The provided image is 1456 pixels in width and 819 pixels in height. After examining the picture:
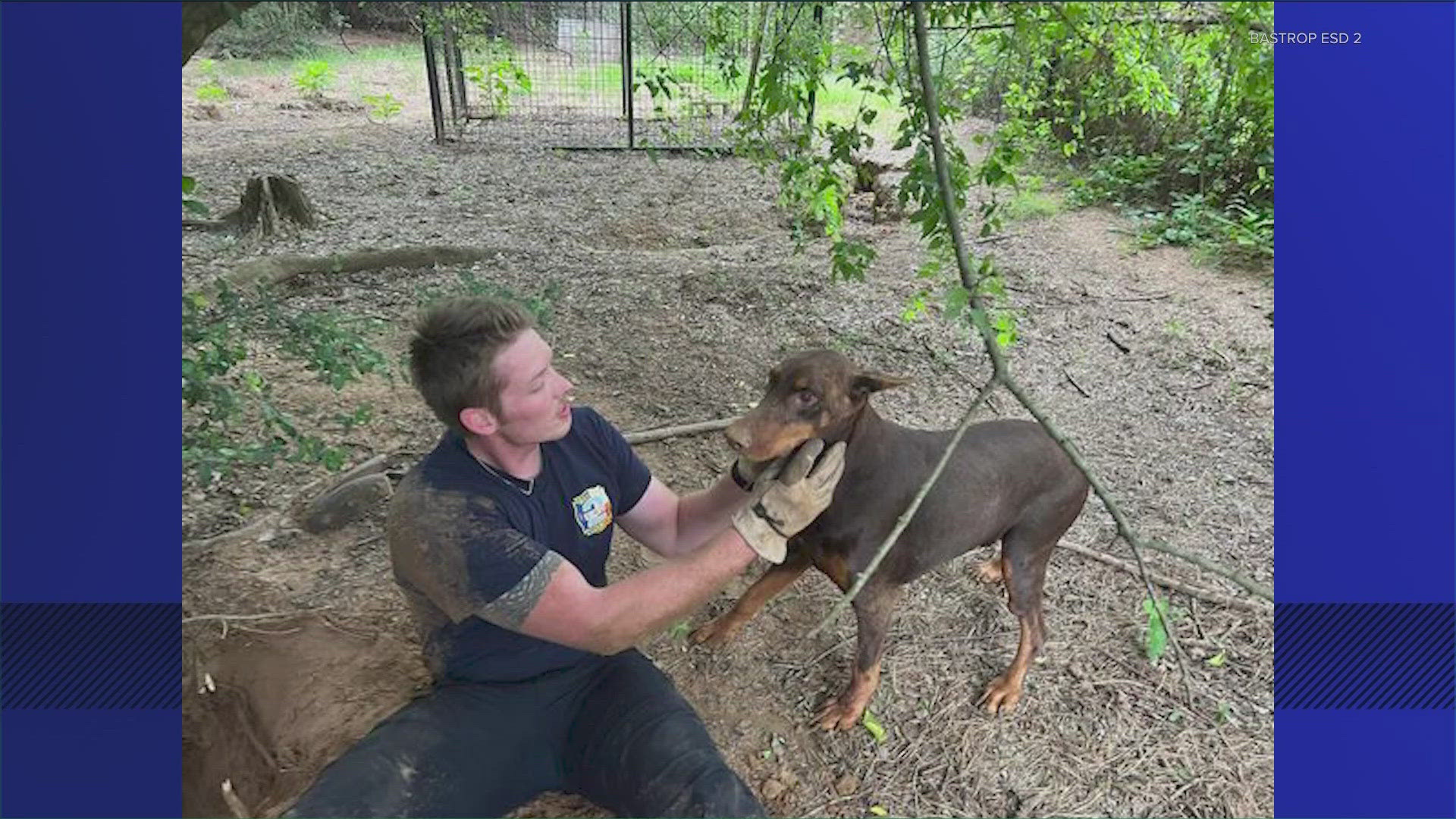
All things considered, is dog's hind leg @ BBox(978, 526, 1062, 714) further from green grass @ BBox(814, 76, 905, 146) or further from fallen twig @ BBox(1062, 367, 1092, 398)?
fallen twig @ BBox(1062, 367, 1092, 398)

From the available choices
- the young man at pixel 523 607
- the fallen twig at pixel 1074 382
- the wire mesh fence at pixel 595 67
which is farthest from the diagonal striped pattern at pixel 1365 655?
the fallen twig at pixel 1074 382

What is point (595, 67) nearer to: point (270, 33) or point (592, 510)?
point (270, 33)

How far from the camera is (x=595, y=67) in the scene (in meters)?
9.00

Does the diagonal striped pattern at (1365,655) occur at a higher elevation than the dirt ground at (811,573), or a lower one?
higher

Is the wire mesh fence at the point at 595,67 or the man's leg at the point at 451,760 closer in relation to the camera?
the man's leg at the point at 451,760

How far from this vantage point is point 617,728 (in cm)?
261

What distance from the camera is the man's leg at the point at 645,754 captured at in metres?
2.42

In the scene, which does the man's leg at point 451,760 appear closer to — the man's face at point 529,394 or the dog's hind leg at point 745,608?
the man's face at point 529,394

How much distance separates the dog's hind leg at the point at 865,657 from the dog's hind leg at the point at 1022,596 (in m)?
0.44

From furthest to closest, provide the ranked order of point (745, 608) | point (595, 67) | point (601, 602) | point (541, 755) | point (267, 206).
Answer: point (595, 67) < point (267, 206) < point (745, 608) < point (541, 755) < point (601, 602)

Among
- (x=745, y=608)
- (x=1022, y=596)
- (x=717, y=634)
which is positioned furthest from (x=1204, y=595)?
(x=717, y=634)

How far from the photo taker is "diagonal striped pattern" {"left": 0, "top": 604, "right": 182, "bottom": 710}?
6.12 feet

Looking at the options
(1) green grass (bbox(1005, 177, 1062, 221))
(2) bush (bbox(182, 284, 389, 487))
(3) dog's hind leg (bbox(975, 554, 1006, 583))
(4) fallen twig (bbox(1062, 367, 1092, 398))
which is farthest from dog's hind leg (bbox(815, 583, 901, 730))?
(1) green grass (bbox(1005, 177, 1062, 221))

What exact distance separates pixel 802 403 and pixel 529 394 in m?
0.77
